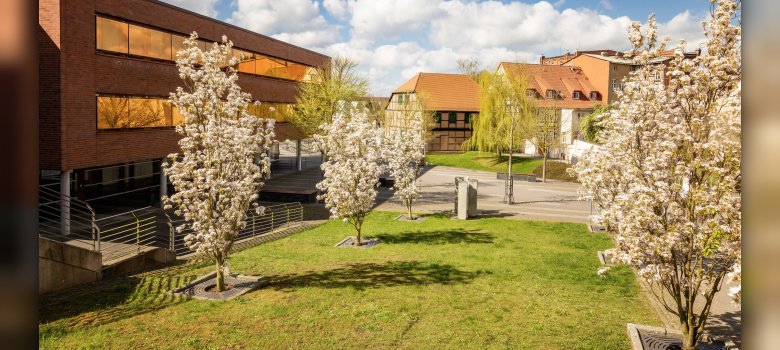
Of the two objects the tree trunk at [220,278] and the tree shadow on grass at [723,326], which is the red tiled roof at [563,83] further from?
the tree trunk at [220,278]

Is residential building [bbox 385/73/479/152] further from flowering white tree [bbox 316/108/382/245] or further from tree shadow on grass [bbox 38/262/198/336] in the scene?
tree shadow on grass [bbox 38/262/198/336]

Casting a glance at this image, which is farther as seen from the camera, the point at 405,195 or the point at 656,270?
the point at 405,195

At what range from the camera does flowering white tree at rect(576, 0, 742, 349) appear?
7.81 meters

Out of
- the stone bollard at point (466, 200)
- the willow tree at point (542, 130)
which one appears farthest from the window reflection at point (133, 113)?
the willow tree at point (542, 130)

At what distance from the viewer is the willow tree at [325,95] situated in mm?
42250

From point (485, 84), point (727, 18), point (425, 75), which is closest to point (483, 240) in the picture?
point (727, 18)

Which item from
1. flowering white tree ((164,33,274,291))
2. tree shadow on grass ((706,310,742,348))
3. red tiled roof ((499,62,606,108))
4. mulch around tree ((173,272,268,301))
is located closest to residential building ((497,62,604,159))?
red tiled roof ((499,62,606,108))

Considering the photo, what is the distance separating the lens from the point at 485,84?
52.9m

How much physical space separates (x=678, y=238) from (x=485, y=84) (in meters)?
45.7

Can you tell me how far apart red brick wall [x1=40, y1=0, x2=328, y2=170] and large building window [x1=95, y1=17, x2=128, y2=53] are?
1.40 ft

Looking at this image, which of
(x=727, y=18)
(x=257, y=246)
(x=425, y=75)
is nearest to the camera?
(x=727, y=18)
